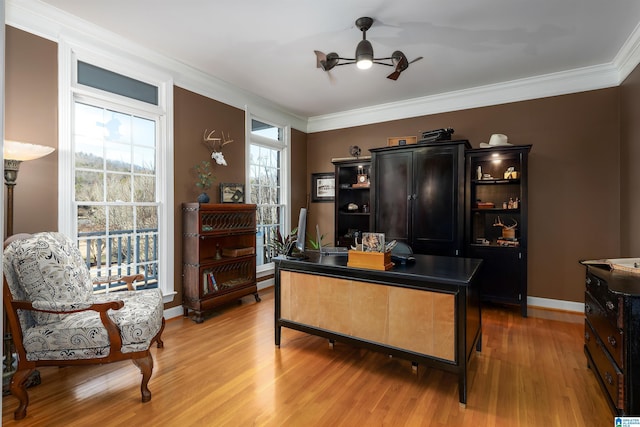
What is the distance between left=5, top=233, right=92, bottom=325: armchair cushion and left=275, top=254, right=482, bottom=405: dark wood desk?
5.26 ft

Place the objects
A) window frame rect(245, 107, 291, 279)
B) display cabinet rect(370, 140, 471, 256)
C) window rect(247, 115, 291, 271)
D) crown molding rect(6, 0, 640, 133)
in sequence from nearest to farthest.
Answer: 1. crown molding rect(6, 0, 640, 133)
2. display cabinet rect(370, 140, 471, 256)
3. window frame rect(245, 107, 291, 279)
4. window rect(247, 115, 291, 271)

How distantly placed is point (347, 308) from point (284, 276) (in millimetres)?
691

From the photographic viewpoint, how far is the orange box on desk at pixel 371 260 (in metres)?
2.54

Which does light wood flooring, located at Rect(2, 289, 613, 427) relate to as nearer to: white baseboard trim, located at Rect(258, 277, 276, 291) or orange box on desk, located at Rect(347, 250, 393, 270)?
orange box on desk, located at Rect(347, 250, 393, 270)

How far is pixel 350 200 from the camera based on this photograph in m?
5.47

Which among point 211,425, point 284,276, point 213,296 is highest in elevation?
point 284,276

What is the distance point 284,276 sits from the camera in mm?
3068

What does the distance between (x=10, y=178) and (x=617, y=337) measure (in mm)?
4212

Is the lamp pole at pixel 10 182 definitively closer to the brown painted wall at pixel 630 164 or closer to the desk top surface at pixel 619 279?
the desk top surface at pixel 619 279

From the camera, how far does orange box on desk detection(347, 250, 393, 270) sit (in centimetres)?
254

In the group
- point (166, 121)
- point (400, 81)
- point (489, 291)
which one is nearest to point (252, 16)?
point (166, 121)

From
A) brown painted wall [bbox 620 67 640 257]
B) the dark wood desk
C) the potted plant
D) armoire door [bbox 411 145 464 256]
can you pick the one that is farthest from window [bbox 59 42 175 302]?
brown painted wall [bbox 620 67 640 257]

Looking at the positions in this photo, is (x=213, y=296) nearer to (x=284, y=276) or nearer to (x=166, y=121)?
(x=284, y=276)

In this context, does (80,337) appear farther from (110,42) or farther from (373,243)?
(110,42)
